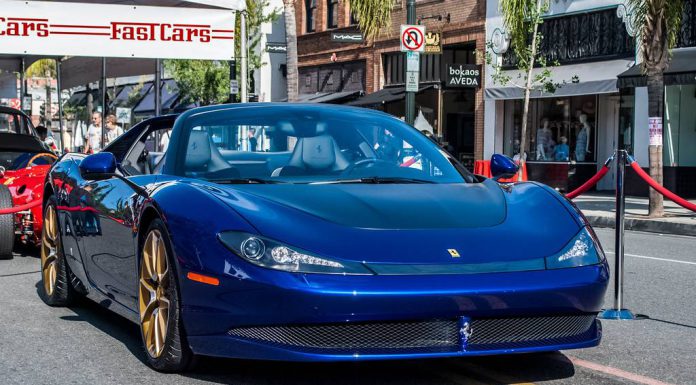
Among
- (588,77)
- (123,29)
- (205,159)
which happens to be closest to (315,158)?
(205,159)

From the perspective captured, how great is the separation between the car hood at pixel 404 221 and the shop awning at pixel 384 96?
28.0 m

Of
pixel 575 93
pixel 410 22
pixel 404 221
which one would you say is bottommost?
pixel 404 221

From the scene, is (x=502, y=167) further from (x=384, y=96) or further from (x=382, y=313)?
(x=384, y=96)

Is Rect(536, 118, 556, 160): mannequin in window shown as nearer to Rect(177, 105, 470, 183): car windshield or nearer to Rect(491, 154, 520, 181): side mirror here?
Rect(491, 154, 520, 181): side mirror

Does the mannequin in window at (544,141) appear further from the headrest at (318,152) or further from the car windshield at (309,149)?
the headrest at (318,152)

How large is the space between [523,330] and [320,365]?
3.73 feet

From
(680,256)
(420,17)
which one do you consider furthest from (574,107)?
(680,256)

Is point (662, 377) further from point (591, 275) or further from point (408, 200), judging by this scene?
point (408, 200)

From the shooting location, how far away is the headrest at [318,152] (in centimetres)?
582

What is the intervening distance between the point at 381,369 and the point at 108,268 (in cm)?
185

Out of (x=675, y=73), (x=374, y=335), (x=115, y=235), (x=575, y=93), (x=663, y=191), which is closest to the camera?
(x=374, y=335)

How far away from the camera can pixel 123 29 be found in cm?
1529

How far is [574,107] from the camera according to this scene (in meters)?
28.0

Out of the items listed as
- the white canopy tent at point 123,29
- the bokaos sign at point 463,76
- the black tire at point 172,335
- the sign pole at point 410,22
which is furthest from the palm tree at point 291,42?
the black tire at point 172,335
